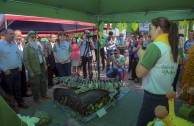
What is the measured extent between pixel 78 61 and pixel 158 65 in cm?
675

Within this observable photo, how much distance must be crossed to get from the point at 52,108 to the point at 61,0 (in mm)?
2264

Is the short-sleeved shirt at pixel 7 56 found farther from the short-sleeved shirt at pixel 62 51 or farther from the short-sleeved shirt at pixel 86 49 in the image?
the short-sleeved shirt at pixel 86 49

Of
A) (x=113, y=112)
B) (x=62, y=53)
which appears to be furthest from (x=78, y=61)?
(x=113, y=112)

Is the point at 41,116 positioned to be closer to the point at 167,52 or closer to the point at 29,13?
the point at 29,13

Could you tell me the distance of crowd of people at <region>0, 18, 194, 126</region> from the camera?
1933 millimetres

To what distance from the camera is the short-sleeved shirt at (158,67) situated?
188 cm

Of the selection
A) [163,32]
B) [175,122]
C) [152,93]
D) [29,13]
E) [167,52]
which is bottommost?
[175,122]

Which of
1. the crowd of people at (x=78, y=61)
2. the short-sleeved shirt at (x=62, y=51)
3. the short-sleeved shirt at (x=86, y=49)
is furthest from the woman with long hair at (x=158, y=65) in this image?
the short-sleeved shirt at (x=86, y=49)

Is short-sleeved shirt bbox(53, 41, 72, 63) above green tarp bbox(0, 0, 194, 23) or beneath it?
beneath

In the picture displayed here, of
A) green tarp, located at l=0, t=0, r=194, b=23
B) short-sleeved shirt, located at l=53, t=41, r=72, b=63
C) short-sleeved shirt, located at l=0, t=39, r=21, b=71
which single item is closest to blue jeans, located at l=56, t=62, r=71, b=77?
short-sleeved shirt, located at l=53, t=41, r=72, b=63

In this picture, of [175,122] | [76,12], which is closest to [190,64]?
[175,122]

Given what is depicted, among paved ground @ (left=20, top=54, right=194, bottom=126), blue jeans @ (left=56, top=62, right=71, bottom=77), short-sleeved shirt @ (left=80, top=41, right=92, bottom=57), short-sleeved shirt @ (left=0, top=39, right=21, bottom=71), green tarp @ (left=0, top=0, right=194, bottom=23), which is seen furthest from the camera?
short-sleeved shirt @ (left=80, top=41, right=92, bottom=57)

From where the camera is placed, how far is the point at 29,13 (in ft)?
11.6

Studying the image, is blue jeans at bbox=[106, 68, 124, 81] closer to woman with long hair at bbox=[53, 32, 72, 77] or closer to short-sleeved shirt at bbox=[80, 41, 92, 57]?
woman with long hair at bbox=[53, 32, 72, 77]
